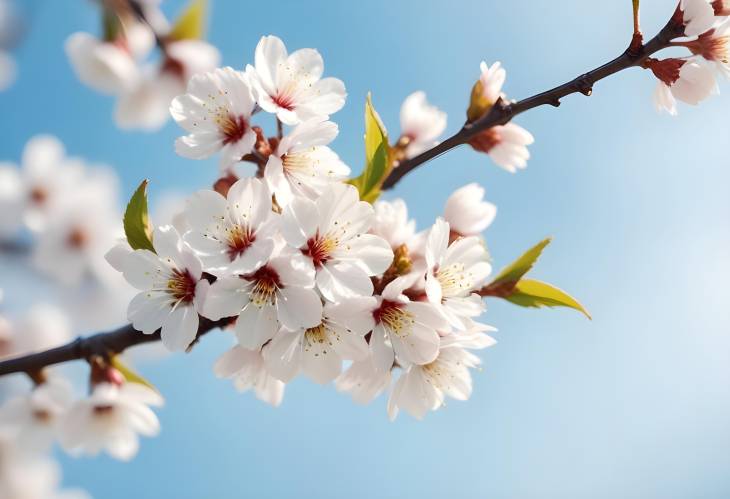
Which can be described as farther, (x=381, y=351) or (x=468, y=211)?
(x=468, y=211)

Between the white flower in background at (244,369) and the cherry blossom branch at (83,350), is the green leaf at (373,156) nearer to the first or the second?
the white flower in background at (244,369)

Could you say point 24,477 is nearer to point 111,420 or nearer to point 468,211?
point 111,420

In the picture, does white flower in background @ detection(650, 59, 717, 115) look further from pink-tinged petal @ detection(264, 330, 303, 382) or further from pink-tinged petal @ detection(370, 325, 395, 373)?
pink-tinged petal @ detection(264, 330, 303, 382)

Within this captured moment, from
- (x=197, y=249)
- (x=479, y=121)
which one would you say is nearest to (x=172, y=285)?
(x=197, y=249)

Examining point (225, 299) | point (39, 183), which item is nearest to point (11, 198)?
point (39, 183)

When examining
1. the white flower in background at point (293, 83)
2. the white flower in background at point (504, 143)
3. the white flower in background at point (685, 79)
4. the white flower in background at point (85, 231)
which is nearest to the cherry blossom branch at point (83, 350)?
the white flower in background at point (293, 83)
